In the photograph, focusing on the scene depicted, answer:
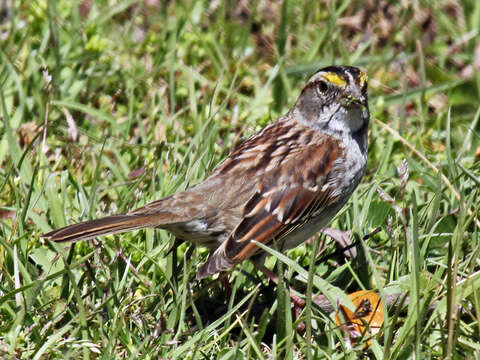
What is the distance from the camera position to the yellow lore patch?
4.03m

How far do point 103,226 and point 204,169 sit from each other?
3.15ft

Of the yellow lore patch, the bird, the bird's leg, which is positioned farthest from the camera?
the yellow lore patch

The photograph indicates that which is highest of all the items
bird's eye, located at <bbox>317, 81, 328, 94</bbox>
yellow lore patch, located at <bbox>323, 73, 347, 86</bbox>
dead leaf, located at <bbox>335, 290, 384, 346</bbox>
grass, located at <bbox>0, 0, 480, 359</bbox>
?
yellow lore patch, located at <bbox>323, 73, 347, 86</bbox>

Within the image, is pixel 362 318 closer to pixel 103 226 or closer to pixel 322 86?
pixel 103 226

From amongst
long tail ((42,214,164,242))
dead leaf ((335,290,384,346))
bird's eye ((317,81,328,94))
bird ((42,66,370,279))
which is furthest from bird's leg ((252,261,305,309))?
bird's eye ((317,81,328,94))

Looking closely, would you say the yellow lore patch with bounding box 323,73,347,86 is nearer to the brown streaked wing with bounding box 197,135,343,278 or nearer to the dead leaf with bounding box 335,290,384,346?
the brown streaked wing with bounding box 197,135,343,278

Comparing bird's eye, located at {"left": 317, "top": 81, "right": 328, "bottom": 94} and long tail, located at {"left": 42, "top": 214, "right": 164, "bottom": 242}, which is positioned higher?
bird's eye, located at {"left": 317, "top": 81, "right": 328, "bottom": 94}

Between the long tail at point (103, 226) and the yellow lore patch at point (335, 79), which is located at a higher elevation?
the yellow lore patch at point (335, 79)

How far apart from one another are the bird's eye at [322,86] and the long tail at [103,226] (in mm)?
1096

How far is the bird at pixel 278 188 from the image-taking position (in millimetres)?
3531

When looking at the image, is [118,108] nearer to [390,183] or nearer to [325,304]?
[390,183]

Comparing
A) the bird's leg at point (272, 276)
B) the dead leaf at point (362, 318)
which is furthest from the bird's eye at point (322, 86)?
the dead leaf at point (362, 318)

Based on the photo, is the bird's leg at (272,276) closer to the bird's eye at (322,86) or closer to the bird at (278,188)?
the bird at (278,188)

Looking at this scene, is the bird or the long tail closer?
the long tail
